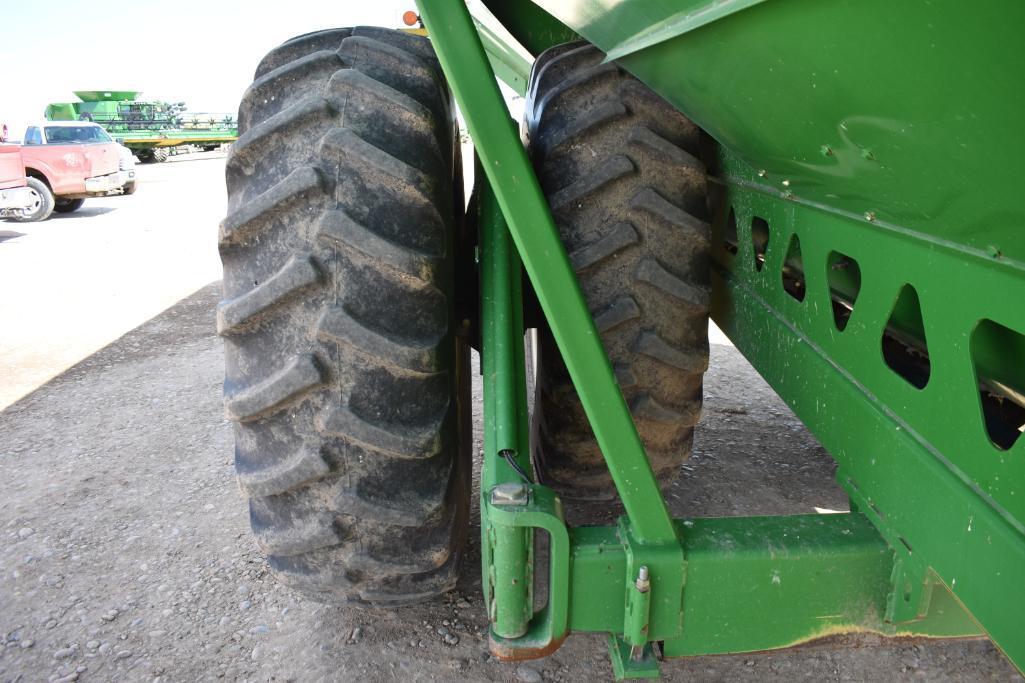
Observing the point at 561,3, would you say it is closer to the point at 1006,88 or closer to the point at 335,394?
the point at 335,394

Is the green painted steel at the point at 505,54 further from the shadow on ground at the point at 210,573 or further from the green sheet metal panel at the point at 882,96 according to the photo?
the green sheet metal panel at the point at 882,96

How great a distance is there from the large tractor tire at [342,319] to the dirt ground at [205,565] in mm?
551

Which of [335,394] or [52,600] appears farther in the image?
[52,600]

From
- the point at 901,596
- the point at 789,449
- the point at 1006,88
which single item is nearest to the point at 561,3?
the point at 1006,88

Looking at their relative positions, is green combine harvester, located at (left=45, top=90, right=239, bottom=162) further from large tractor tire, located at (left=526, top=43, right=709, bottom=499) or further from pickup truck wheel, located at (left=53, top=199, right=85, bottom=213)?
large tractor tire, located at (left=526, top=43, right=709, bottom=499)

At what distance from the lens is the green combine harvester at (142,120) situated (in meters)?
24.8

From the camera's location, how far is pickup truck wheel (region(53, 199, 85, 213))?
12445 millimetres

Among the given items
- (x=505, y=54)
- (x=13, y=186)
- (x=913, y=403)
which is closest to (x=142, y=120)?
(x=13, y=186)

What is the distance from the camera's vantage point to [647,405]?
196cm

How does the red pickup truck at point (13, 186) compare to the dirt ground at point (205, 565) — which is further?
the red pickup truck at point (13, 186)

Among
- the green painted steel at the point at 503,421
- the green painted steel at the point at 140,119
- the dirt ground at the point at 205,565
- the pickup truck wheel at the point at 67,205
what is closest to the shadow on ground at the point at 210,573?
the dirt ground at the point at 205,565

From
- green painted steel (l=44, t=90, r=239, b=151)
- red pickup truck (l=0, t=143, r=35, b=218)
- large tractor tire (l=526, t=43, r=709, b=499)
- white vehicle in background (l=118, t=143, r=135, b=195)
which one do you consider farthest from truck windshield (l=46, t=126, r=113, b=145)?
large tractor tire (l=526, t=43, r=709, b=499)

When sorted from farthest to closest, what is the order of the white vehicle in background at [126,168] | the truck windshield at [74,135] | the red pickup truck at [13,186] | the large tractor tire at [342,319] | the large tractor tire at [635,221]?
1. the white vehicle in background at [126,168]
2. the truck windshield at [74,135]
3. the red pickup truck at [13,186]
4. the large tractor tire at [635,221]
5. the large tractor tire at [342,319]

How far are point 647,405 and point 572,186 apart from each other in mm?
592
